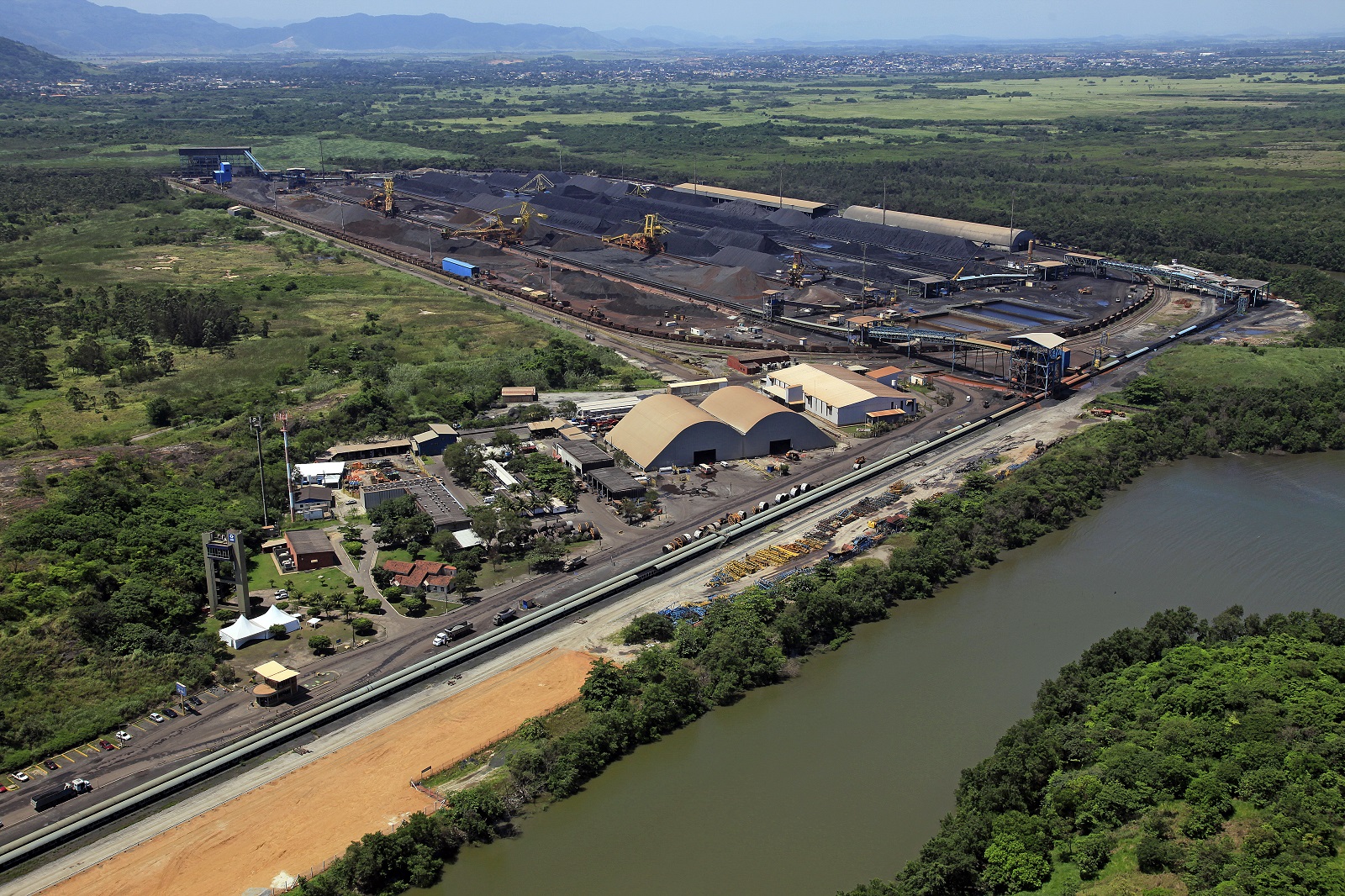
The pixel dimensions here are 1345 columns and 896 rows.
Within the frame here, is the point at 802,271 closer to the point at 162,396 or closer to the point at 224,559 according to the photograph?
the point at 162,396

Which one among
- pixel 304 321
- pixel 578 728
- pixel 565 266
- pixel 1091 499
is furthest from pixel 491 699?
pixel 565 266

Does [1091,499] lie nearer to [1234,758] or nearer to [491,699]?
[1234,758]

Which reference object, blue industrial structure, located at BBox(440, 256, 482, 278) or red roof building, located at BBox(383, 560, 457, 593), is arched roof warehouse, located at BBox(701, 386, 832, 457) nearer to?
red roof building, located at BBox(383, 560, 457, 593)

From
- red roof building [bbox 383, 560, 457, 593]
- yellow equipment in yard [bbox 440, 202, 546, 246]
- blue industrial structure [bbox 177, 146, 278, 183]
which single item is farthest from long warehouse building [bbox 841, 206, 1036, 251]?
blue industrial structure [bbox 177, 146, 278, 183]

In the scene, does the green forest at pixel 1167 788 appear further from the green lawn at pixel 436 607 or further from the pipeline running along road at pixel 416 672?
the green lawn at pixel 436 607

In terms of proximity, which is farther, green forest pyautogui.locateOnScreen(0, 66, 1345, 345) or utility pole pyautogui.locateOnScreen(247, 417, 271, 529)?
green forest pyautogui.locateOnScreen(0, 66, 1345, 345)

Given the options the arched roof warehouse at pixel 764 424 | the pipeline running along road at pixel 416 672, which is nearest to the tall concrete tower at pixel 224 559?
the pipeline running along road at pixel 416 672
